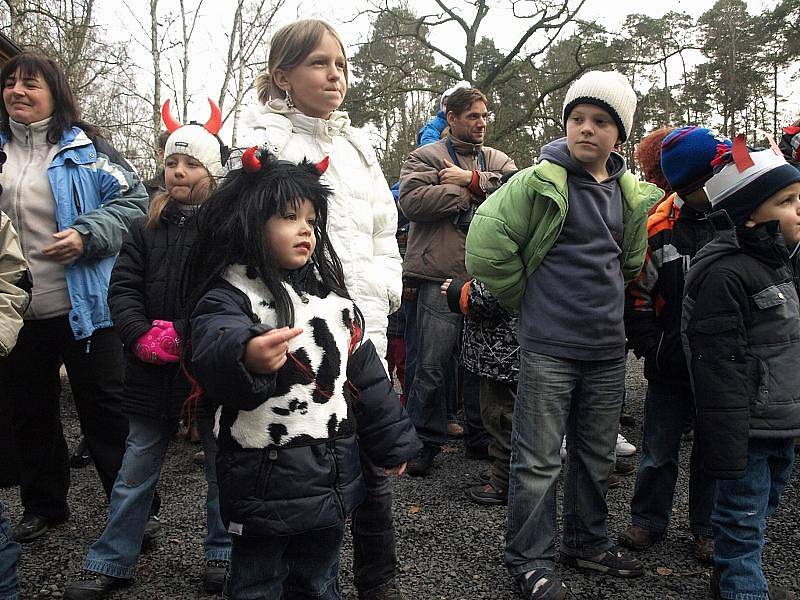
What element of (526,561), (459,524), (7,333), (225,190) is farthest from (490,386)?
(7,333)

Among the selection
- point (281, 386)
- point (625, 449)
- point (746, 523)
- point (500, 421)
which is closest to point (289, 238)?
point (281, 386)

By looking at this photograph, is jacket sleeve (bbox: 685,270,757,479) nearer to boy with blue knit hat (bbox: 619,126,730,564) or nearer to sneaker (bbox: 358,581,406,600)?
boy with blue knit hat (bbox: 619,126,730,564)

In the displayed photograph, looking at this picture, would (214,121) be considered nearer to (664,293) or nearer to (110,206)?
(110,206)

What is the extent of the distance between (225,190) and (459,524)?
2167mm

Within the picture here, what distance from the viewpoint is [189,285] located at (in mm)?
2029

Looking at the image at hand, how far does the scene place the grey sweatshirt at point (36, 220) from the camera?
118 inches

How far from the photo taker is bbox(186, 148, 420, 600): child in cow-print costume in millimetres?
1826

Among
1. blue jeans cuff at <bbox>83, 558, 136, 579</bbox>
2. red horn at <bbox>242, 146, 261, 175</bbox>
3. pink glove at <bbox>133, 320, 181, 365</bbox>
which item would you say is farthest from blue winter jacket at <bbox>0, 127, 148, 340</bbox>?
red horn at <bbox>242, 146, 261, 175</bbox>

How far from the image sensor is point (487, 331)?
11.9 ft

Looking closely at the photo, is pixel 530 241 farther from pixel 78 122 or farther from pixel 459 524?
pixel 78 122

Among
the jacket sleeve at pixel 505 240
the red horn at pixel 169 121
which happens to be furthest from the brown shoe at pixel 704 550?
the red horn at pixel 169 121

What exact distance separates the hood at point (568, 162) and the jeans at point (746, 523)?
1193mm

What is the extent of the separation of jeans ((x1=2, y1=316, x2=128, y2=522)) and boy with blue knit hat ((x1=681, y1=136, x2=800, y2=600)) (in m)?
2.54

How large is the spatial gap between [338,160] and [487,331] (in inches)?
58.7
